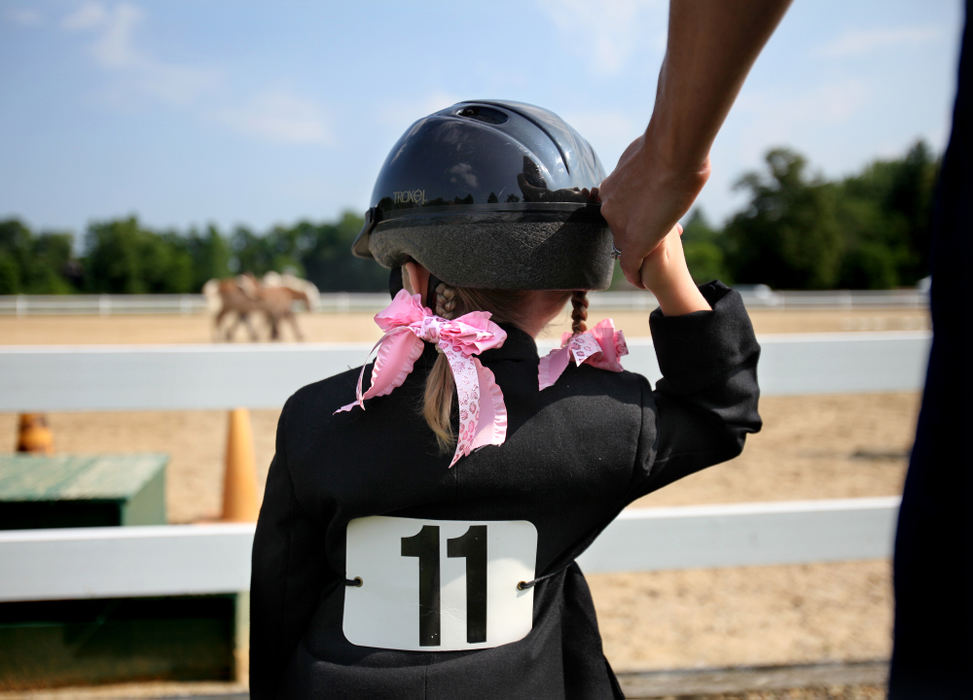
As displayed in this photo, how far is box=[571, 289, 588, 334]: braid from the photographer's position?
5.04 ft

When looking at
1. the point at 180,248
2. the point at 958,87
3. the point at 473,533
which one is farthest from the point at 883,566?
the point at 180,248

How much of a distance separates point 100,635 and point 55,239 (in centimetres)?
6338

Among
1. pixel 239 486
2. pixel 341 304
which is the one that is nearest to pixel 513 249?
pixel 239 486

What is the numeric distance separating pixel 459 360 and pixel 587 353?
25 centimetres

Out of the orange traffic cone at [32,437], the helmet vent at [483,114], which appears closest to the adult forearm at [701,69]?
the helmet vent at [483,114]

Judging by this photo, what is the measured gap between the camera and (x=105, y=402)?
2357 millimetres

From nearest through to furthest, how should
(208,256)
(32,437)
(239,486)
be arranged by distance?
(239,486)
(32,437)
(208,256)

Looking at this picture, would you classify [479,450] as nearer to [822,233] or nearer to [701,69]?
[701,69]

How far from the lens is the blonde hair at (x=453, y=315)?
1.27 m

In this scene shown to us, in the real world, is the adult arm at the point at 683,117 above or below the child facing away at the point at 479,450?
above

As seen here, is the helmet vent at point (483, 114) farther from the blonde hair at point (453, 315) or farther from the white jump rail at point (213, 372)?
the white jump rail at point (213, 372)

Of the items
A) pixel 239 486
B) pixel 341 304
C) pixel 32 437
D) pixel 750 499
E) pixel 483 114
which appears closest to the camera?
pixel 483 114

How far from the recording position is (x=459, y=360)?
126 cm

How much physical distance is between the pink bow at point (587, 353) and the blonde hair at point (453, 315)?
0.27 ft
